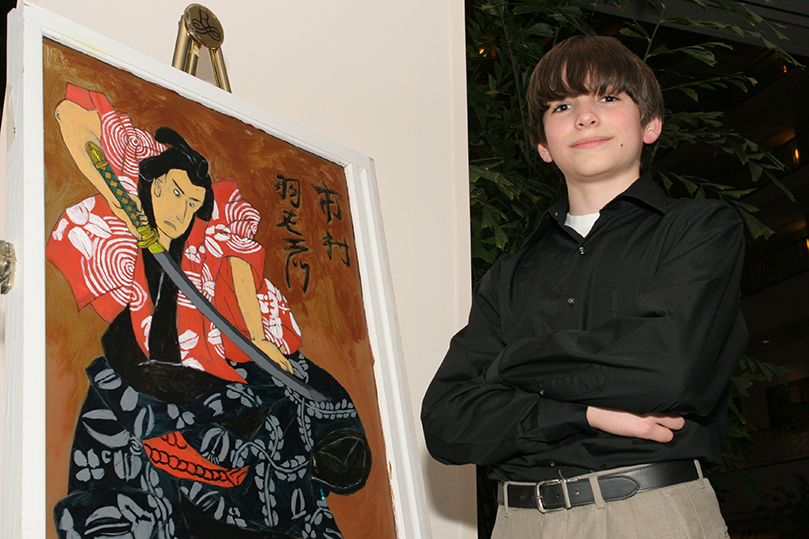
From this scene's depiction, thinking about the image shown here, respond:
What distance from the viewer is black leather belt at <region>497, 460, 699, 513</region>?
1059 mm

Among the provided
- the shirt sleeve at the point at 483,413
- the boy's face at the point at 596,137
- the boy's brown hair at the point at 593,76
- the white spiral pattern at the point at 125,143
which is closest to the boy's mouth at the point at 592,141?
the boy's face at the point at 596,137

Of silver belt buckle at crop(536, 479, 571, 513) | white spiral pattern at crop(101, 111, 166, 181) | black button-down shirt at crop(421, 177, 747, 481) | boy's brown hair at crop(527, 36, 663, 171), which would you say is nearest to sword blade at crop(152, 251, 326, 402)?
white spiral pattern at crop(101, 111, 166, 181)

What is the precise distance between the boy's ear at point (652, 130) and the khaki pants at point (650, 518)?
634mm

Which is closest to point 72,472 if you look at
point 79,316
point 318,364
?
point 79,316

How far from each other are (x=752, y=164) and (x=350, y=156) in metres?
1.88

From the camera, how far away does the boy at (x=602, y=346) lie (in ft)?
3.38

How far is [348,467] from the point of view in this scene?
114cm

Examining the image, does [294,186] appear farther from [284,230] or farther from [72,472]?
[72,472]

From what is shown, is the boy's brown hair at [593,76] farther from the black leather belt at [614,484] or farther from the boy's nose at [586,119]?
the black leather belt at [614,484]

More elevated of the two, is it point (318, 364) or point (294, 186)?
point (294, 186)

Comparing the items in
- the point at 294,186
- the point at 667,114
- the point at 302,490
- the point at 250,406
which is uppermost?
the point at 667,114

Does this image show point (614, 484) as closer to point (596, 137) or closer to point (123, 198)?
point (596, 137)

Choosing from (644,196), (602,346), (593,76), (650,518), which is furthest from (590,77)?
(650,518)

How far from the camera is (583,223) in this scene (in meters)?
1.33
